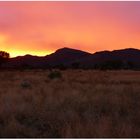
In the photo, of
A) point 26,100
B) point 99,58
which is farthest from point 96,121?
point 99,58

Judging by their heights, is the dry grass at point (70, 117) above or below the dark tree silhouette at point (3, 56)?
below

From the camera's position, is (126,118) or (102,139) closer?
(102,139)

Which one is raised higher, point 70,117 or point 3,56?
point 3,56

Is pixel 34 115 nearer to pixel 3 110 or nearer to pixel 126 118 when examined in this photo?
pixel 3 110

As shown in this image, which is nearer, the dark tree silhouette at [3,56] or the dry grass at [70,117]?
the dry grass at [70,117]

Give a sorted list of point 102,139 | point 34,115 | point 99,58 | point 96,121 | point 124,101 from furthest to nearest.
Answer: point 99,58
point 124,101
point 34,115
point 96,121
point 102,139

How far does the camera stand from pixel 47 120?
10086 millimetres

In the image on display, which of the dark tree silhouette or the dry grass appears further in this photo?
the dark tree silhouette

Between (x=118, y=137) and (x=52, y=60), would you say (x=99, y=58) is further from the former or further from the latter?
(x=118, y=137)

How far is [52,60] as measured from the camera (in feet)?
648

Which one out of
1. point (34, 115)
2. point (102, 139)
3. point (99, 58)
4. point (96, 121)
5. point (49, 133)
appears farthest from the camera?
point (99, 58)

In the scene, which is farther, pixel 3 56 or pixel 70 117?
pixel 3 56

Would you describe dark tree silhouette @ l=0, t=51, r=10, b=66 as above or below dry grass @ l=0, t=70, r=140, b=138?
above

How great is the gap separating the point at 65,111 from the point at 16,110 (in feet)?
4.76
